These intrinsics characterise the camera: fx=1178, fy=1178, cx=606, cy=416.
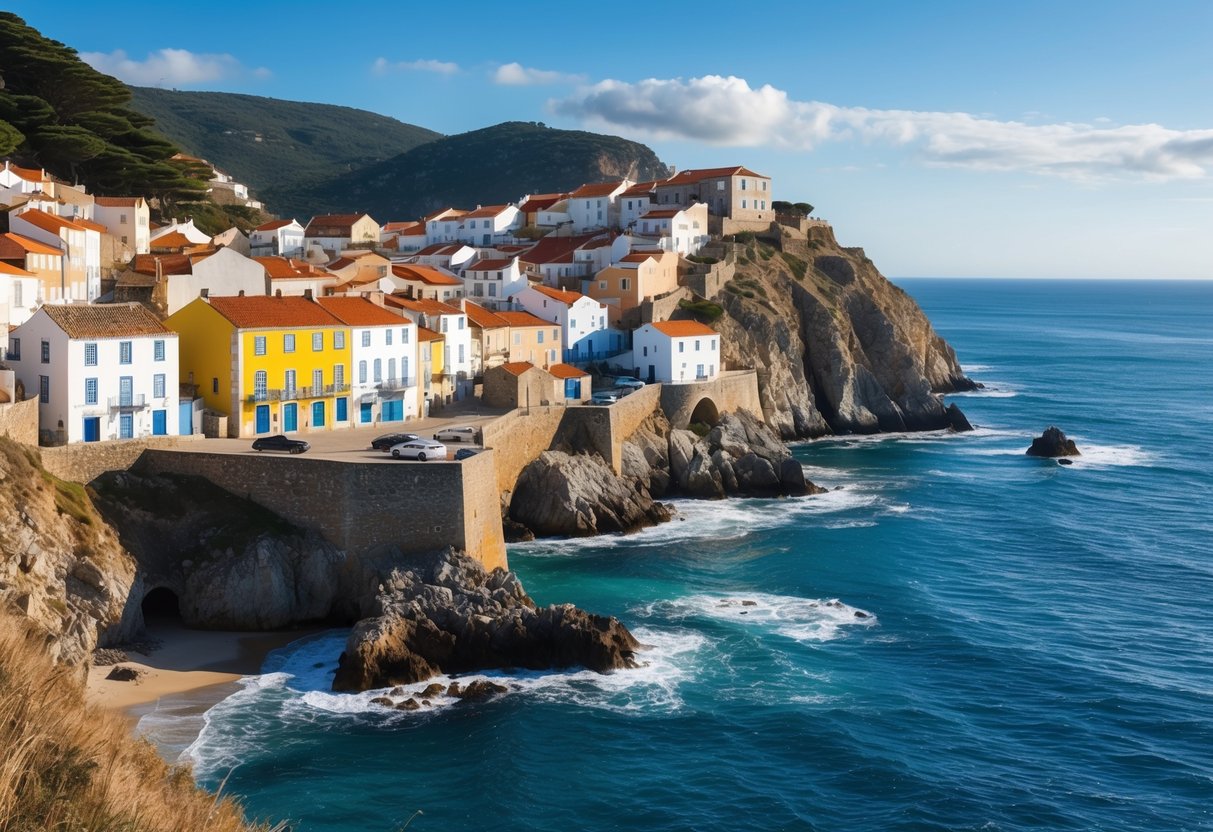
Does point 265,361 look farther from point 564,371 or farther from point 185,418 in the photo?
point 564,371

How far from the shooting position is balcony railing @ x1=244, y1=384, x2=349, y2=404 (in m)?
41.9

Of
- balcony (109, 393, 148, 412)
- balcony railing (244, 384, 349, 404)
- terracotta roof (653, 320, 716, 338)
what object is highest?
terracotta roof (653, 320, 716, 338)

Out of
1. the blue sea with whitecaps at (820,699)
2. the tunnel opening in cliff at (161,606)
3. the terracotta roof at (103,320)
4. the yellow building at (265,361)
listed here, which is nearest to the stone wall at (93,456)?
the terracotta roof at (103,320)

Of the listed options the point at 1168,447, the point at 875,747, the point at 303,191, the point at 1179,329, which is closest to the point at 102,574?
the point at 875,747

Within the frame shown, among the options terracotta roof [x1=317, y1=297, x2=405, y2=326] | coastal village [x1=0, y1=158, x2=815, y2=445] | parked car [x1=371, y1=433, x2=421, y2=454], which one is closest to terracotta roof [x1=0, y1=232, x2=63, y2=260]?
coastal village [x1=0, y1=158, x2=815, y2=445]

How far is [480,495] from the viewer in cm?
3741

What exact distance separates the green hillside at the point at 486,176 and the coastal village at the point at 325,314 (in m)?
87.4

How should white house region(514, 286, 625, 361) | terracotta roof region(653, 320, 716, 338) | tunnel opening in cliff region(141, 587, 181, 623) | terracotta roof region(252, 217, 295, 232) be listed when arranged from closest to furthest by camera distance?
tunnel opening in cliff region(141, 587, 181, 623), terracotta roof region(653, 320, 716, 338), white house region(514, 286, 625, 361), terracotta roof region(252, 217, 295, 232)

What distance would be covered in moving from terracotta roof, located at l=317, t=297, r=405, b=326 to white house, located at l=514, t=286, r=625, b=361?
14.9m

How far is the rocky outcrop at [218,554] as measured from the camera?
33438 millimetres

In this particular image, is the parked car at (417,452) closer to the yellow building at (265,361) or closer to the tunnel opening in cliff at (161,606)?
the yellow building at (265,361)

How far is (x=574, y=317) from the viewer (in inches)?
2496

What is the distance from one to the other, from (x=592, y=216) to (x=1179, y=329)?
389 feet

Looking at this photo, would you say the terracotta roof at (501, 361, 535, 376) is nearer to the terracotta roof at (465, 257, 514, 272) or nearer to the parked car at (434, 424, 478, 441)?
the parked car at (434, 424, 478, 441)
